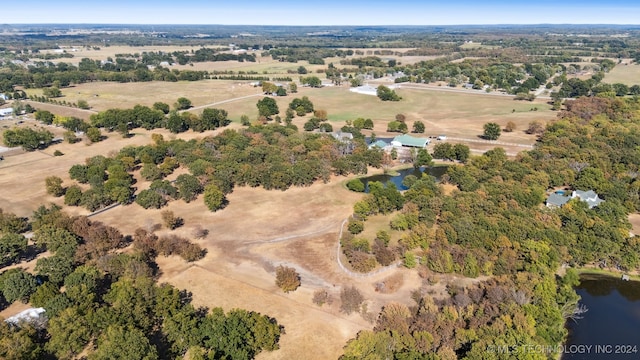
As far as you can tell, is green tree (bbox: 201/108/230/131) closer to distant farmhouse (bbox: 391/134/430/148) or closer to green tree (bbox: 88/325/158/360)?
distant farmhouse (bbox: 391/134/430/148)

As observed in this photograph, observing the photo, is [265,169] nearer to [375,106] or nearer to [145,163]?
[145,163]

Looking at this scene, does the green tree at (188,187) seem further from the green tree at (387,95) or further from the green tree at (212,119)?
the green tree at (387,95)

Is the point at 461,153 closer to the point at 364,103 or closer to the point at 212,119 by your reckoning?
the point at 364,103

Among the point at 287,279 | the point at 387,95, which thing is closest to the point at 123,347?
the point at 287,279

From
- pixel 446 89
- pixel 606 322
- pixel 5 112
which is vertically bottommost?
pixel 606 322

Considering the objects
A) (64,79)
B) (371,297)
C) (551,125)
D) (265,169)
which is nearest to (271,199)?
(265,169)

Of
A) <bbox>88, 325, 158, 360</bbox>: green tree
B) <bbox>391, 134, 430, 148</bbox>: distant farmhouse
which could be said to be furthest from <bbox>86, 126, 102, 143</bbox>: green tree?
<bbox>88, 325, 158, 360</bbox>: green tree
